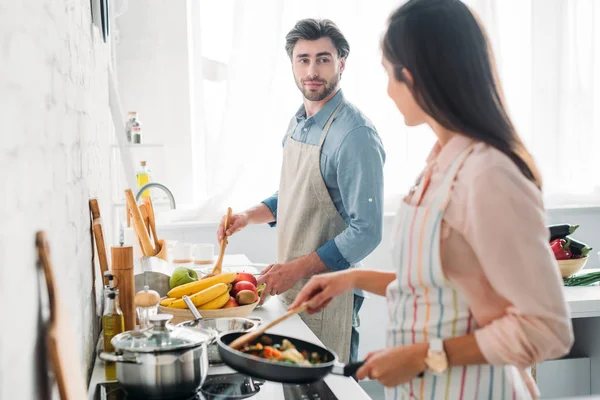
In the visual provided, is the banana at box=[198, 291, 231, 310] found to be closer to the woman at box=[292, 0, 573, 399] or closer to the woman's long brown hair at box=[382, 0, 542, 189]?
the woman at box=[292, 0, 573, 399]

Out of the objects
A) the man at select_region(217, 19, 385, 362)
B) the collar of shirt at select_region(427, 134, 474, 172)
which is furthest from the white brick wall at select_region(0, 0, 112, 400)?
the man at select_region(217, 19, 385, 362)

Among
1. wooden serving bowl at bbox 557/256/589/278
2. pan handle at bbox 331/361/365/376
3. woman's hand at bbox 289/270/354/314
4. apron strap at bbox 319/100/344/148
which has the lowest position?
wooden serving bowl at bbox 557/256/589/278

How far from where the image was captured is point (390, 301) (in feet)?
4.04

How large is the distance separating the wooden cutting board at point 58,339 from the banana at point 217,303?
89cm

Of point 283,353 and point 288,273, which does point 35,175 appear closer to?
point 283,353

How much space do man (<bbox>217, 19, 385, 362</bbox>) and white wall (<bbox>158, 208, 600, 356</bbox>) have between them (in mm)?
1261

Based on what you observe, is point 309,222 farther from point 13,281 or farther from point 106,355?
point 13,281

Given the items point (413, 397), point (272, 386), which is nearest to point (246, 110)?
point (272, 386)

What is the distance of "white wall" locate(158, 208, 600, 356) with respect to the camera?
3.83 metres

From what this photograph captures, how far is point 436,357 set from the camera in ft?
3.53

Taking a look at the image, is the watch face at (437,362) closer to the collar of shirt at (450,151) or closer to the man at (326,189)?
the collar of shirt at (450,151)

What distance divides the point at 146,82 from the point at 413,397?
2.98 metres

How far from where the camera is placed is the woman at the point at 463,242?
992 millimetres

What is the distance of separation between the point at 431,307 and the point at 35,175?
665 mm
